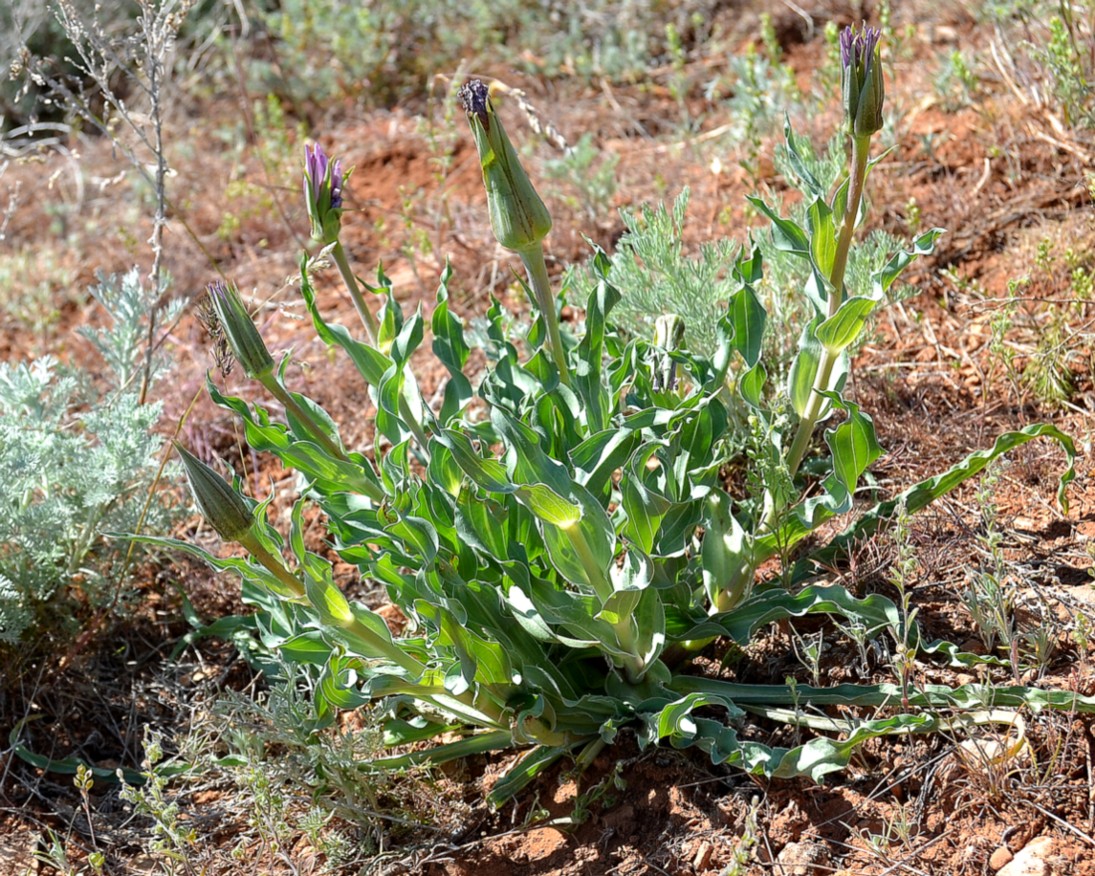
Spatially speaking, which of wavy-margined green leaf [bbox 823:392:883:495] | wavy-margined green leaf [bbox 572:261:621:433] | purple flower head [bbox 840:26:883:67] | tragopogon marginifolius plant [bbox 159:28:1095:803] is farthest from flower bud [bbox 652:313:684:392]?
purple flower head [bbox 840:26:883:67]

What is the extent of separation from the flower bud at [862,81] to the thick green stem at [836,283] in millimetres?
33

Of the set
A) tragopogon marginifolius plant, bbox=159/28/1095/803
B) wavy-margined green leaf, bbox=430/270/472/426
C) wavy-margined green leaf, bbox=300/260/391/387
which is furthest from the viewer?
wavy-margined green leaf, bbox=430/270/472/426

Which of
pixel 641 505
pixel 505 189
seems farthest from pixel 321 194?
pixel 641 505

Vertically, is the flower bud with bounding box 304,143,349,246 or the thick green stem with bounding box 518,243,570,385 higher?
→ the flower bud with bounding box 304,143,349,246

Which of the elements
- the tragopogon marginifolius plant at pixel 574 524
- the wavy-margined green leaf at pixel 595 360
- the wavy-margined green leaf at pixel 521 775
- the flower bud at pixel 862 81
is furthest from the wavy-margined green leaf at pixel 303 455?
the flower bud at pixel 862 81

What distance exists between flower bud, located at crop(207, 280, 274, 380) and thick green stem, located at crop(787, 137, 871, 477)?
1.04 meters

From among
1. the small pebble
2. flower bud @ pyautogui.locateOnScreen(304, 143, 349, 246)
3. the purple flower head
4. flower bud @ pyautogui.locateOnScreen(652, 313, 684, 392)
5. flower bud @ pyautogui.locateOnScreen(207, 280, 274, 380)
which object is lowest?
the small pebble

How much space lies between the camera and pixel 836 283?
2.19 m

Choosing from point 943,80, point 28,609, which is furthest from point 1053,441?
point 28,609

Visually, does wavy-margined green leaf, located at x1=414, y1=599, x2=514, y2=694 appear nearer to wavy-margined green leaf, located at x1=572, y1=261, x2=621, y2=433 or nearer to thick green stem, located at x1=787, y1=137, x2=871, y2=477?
wavy-margined green leaf, located at x1=572, y1=261, x2=621, y2=433

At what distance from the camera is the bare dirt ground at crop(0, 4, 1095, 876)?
2029mm

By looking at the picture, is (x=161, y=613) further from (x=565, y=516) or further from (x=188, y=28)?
(x=188, y=28)

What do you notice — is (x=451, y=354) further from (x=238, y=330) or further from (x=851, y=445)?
(x=851, y=445)

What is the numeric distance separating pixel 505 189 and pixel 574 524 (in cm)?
60
